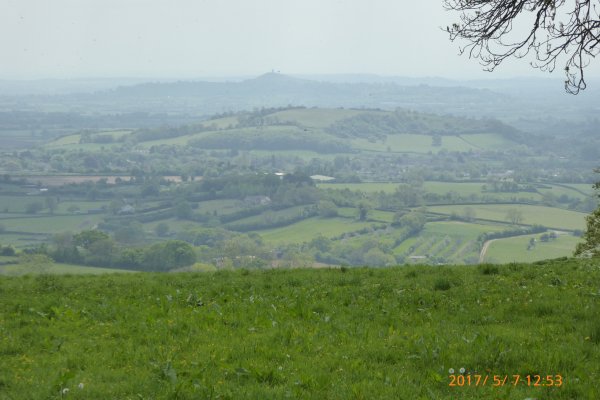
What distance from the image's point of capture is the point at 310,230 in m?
99.8

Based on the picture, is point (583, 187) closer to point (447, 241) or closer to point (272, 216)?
point (447, 241)

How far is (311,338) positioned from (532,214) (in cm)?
9753

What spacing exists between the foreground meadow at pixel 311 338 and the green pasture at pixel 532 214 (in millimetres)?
81086

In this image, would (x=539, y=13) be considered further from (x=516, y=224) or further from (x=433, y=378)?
(x=516, y=224)

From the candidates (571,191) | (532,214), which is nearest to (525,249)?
(532,214)

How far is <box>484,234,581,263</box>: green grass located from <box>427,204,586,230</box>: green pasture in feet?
31.6

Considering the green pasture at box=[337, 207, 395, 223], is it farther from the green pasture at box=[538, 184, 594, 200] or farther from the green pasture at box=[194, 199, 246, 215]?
the green pasture at box=[538, 184, 594, 200]

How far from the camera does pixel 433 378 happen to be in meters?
8.45

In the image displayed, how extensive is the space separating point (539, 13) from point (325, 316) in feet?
26.4

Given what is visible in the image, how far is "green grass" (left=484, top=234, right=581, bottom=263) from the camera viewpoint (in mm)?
67438

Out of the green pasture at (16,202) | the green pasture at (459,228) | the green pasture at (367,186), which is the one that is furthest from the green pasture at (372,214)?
the green pasture at (16,202)

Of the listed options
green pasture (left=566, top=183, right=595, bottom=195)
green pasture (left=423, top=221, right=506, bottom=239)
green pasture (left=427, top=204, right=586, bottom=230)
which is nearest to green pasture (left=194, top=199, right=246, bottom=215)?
green pasture (left=427, top=204, right=586, bottom=230)
